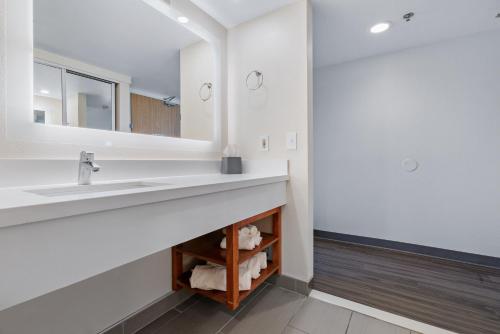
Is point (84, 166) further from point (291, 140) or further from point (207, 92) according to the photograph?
point (291, 140)

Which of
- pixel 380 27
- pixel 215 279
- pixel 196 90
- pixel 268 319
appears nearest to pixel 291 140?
pixel 196 90

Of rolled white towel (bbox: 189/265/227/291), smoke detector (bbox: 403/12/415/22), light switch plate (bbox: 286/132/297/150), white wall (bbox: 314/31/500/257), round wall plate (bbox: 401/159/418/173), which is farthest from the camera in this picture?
round wall plate (bbox: 401/159/418/173)

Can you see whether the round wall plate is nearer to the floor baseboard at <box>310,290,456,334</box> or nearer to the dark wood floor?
the dark wood floor

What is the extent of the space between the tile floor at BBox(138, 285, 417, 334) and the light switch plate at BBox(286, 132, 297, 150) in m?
1.08

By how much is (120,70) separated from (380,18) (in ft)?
6.56

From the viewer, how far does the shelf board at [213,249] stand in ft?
4.45

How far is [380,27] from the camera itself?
194 cm

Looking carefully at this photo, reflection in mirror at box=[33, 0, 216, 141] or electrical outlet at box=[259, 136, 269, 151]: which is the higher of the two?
reflection in mirror at box=[33, 0, 216, 141]

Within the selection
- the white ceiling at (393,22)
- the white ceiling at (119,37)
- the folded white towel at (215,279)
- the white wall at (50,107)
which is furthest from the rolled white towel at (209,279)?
the white ceiling at (393,22)

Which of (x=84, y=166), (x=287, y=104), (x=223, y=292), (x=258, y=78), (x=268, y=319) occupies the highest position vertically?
(x=258, y=78)

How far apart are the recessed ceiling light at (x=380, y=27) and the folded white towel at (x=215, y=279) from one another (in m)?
2.22

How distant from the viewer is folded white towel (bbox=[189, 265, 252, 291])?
1.36 meters

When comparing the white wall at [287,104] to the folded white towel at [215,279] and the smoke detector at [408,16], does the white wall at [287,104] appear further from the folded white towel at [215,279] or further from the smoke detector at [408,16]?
the smoke detector at [408,16]

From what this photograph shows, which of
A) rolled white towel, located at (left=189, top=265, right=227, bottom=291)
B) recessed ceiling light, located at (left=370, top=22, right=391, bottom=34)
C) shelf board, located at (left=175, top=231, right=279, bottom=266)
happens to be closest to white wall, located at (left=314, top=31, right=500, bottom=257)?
recessed ceiling light, located at (left=370, top=22, right=391, bottom=34)
